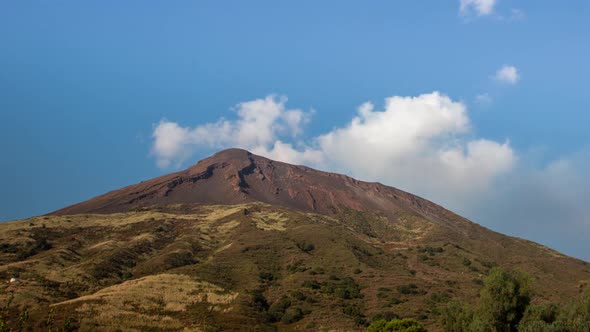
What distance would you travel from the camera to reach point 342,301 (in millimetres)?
63375

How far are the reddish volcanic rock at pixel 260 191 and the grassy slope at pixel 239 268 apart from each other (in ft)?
50.0

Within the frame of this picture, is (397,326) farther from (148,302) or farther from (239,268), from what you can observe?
(239,268)

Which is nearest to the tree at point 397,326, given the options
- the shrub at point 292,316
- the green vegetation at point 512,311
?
the green vegetation at point 512,311

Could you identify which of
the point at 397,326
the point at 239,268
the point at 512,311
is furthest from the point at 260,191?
the point at 512,311

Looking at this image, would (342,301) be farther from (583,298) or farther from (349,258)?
(583,298)

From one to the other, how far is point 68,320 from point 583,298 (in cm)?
4247

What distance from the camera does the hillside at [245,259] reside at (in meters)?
52.8

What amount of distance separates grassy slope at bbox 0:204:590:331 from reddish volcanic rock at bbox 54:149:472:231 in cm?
1523

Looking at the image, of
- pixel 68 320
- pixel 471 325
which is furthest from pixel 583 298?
pixel 68 320

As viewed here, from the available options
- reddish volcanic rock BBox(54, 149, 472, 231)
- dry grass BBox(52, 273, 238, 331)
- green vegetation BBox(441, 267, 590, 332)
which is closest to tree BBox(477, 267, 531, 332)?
green vegetation BBox(441, 267, 590, 332)

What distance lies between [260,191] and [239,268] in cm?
8201

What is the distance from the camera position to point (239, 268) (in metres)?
78.4

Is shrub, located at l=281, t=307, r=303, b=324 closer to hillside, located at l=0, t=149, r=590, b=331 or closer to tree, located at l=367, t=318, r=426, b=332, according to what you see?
hillside, located at l=0, t=149, r=590, b=331

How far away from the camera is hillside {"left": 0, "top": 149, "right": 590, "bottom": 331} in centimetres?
5275
